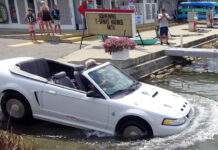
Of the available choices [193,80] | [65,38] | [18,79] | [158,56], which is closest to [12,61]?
[18,79]

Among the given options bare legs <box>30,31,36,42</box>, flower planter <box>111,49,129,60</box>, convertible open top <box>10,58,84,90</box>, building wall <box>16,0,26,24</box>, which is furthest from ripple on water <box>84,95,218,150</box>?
building wall <box>16,0,26,24</box>

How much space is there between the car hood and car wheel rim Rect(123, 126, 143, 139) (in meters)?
0.45

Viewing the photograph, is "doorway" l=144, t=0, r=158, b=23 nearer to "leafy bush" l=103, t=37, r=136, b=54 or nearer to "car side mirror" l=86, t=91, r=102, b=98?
"leafy bush" l=103, t=37, r=136, b=54

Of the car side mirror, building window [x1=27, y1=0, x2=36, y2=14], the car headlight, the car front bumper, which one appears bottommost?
the car front bumper

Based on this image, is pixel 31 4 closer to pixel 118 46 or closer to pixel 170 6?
pixel 118 46

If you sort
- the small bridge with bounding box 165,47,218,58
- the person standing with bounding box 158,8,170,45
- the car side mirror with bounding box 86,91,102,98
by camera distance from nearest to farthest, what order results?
the car side mirror with bounding box 86,91,102,98 < the small bridge with bounding box 165,47,218,58 < the person standing with bounding box 158,8,170,45

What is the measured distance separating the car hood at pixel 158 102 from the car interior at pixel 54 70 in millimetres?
1267

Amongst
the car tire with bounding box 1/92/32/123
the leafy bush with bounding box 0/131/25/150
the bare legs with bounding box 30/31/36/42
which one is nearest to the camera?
the leafy bush with bounding box 0/131/25/150

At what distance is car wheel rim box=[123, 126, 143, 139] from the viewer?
21.4 ft

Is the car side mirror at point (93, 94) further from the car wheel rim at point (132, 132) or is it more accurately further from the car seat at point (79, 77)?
the car wheel rim at point (132, 132)

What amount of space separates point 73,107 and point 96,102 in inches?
23.3

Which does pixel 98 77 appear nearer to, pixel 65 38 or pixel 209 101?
pixel 209 101

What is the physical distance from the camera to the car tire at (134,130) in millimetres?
6484

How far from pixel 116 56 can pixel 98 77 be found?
16.4 feet
